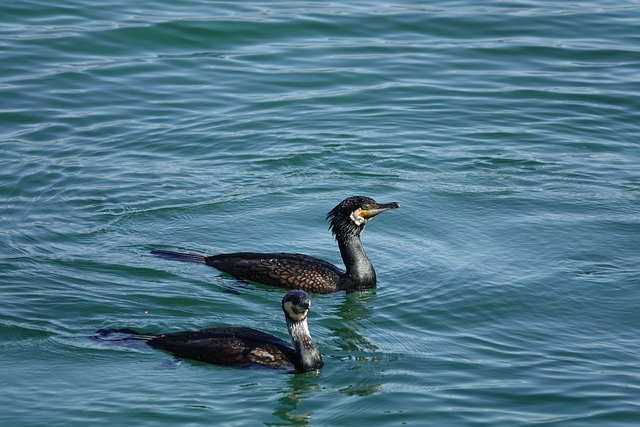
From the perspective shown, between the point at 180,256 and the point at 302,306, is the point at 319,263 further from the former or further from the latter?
the point at 302,306

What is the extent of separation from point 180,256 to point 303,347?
10.9 ft

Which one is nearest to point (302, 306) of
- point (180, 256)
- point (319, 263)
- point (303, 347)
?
point (303, 347)

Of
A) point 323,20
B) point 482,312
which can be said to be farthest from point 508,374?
point 323,20

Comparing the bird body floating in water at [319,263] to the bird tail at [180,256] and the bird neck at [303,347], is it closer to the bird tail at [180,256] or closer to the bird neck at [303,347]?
the bird tail at [180,256]

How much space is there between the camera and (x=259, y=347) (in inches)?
480

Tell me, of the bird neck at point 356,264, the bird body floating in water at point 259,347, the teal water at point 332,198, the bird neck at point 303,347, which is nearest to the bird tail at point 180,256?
the teal water at point 332,198

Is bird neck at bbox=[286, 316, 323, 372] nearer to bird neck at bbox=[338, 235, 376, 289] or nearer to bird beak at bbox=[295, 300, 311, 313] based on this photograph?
bird beak at bbox=[295, 300, 311, 313]

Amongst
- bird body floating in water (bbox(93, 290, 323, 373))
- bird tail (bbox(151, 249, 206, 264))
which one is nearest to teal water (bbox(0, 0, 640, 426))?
bird body floating in water (bbox(93, 290, 323, 373))

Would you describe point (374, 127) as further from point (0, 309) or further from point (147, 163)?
point (0, 309)

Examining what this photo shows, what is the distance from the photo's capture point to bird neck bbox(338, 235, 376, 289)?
47.7 ft

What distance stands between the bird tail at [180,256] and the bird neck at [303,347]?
2986mm

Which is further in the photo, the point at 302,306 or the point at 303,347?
the point at 303,347

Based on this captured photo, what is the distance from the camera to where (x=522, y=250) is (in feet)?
51.3

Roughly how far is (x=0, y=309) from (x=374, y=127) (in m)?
8.39
